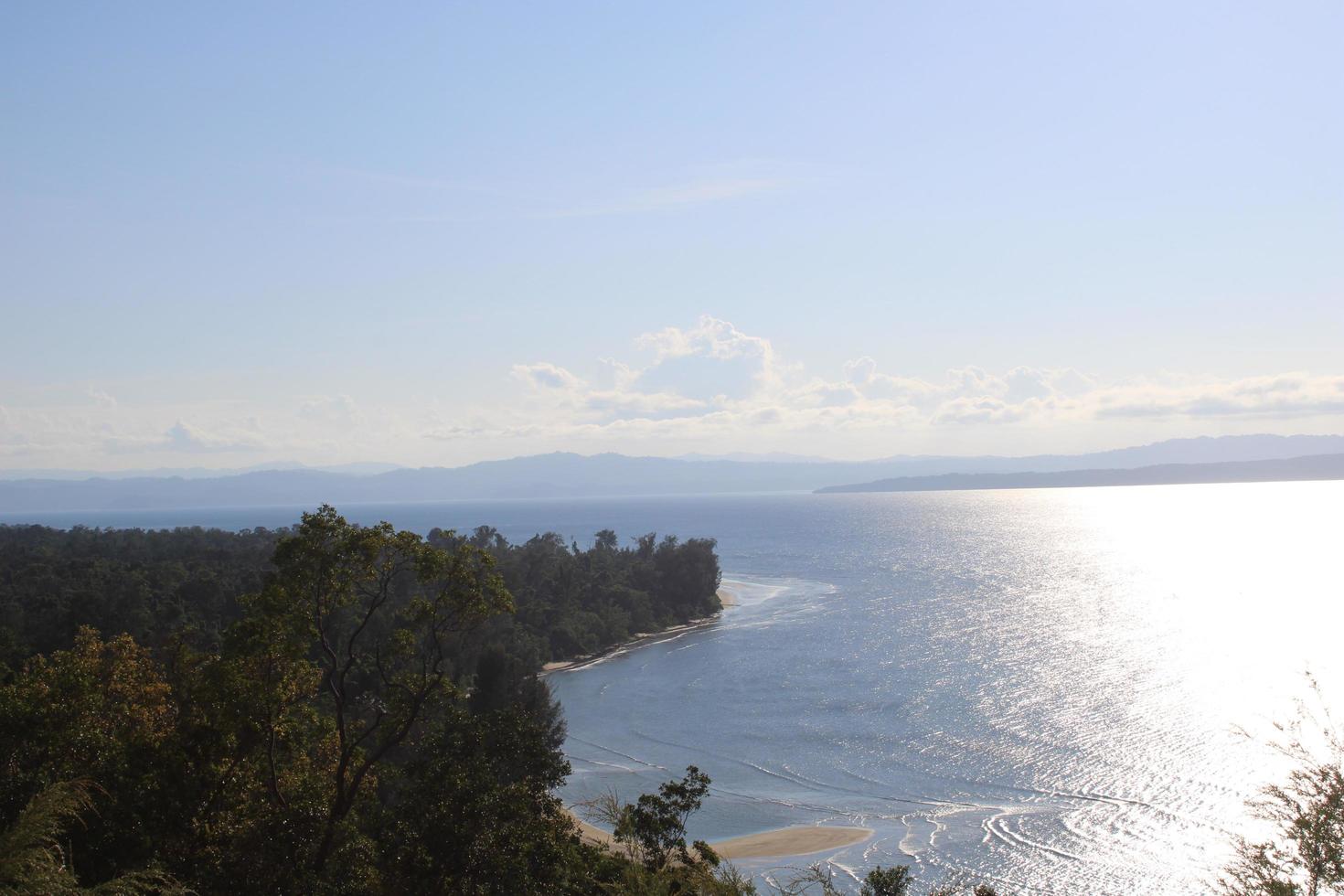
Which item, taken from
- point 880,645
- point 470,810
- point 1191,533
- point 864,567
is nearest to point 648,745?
point 880,645

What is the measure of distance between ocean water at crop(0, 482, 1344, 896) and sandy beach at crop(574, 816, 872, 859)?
2.70ft

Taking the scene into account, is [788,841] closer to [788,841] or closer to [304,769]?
[788,841]

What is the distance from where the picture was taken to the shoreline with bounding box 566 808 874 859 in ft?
119

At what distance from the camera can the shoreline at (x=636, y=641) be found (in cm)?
7825

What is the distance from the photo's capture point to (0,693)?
16078mm

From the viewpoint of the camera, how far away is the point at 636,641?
91062 millimetres

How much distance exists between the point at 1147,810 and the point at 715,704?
27.2 m

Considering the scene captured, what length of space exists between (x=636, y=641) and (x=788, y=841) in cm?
5387

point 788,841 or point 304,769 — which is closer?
point 304,769

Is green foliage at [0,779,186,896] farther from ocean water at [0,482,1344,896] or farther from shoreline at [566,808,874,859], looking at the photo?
shoreline at [566,808,874,859]

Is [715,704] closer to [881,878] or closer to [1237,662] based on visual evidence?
[1237,662]

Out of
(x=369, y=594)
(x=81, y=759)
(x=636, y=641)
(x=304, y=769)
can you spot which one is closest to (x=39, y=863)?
(x=81, y=759)

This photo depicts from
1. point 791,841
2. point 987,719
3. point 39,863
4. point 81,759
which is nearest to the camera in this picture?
point 39,863

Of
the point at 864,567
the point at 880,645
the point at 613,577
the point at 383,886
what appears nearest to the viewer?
the point at 383,886
